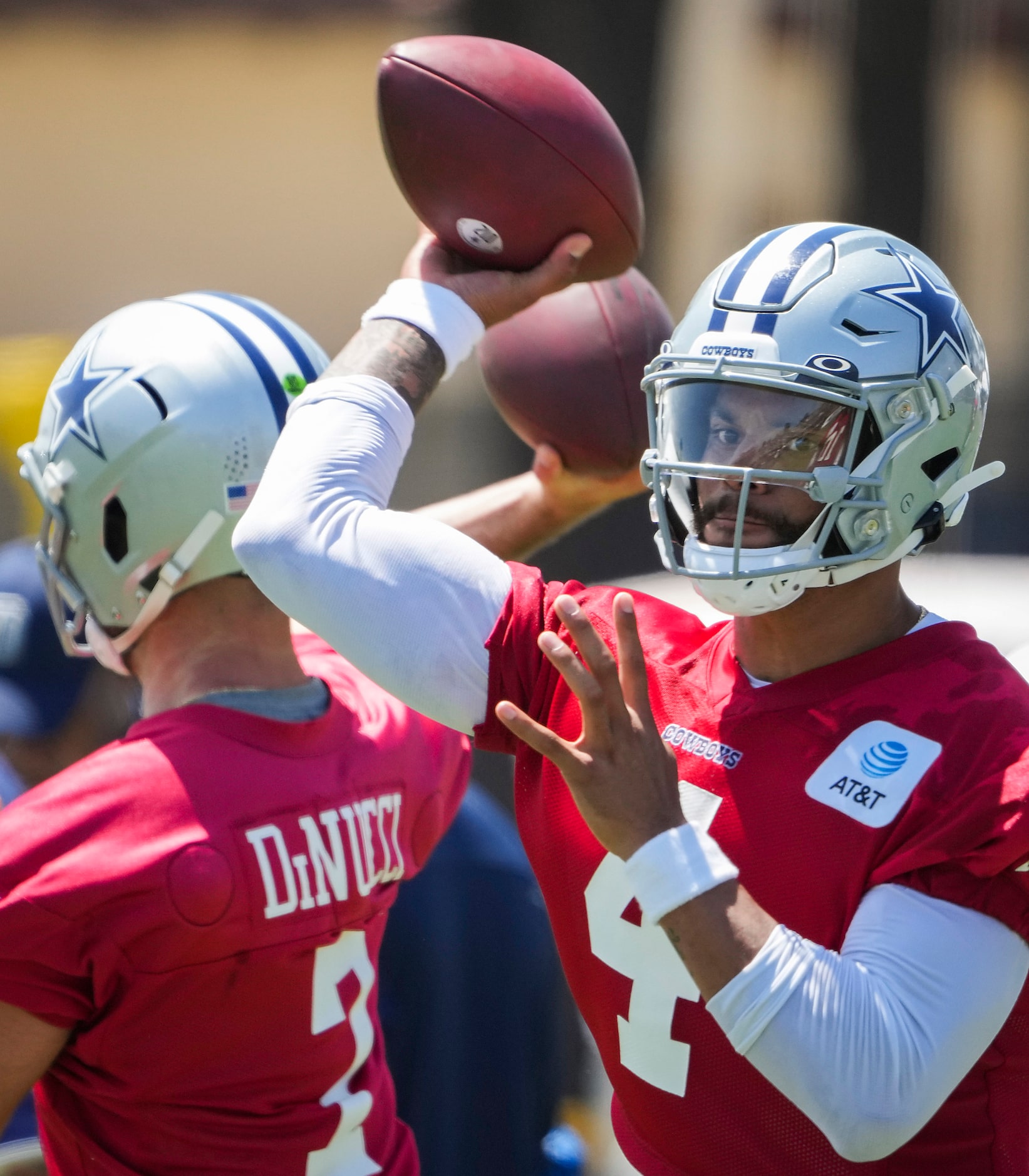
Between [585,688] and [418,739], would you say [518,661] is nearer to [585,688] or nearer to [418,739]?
[585,688]

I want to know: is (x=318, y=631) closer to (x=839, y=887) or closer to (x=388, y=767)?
(x=388, y=767)

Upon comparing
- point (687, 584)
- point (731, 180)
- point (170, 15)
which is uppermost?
point (170, 15)

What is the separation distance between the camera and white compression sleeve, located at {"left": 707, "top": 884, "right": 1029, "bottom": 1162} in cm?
146

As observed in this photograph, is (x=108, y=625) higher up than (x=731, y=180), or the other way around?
(x=108, y=625)

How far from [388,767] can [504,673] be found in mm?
477

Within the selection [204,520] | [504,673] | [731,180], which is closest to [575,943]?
[504,673]

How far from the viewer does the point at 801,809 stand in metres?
1.71

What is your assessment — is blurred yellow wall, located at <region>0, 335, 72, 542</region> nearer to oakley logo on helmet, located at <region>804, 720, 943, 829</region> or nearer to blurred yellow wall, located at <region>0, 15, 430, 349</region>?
oakley logo on helmet, located at <region>804, 720, 943, 829</region>

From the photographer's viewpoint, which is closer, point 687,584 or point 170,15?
point 687,584

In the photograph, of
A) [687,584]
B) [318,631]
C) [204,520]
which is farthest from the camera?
[687,584]

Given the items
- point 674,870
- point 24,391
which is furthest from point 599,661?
point 24,391

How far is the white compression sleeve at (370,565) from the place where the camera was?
183 cm

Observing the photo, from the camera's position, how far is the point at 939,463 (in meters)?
1.93

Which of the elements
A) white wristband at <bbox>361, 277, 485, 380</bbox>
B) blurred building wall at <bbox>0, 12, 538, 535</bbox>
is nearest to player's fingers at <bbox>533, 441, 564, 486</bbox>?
white wristband at <bbox>361, 277, 485, 380</bbox>
